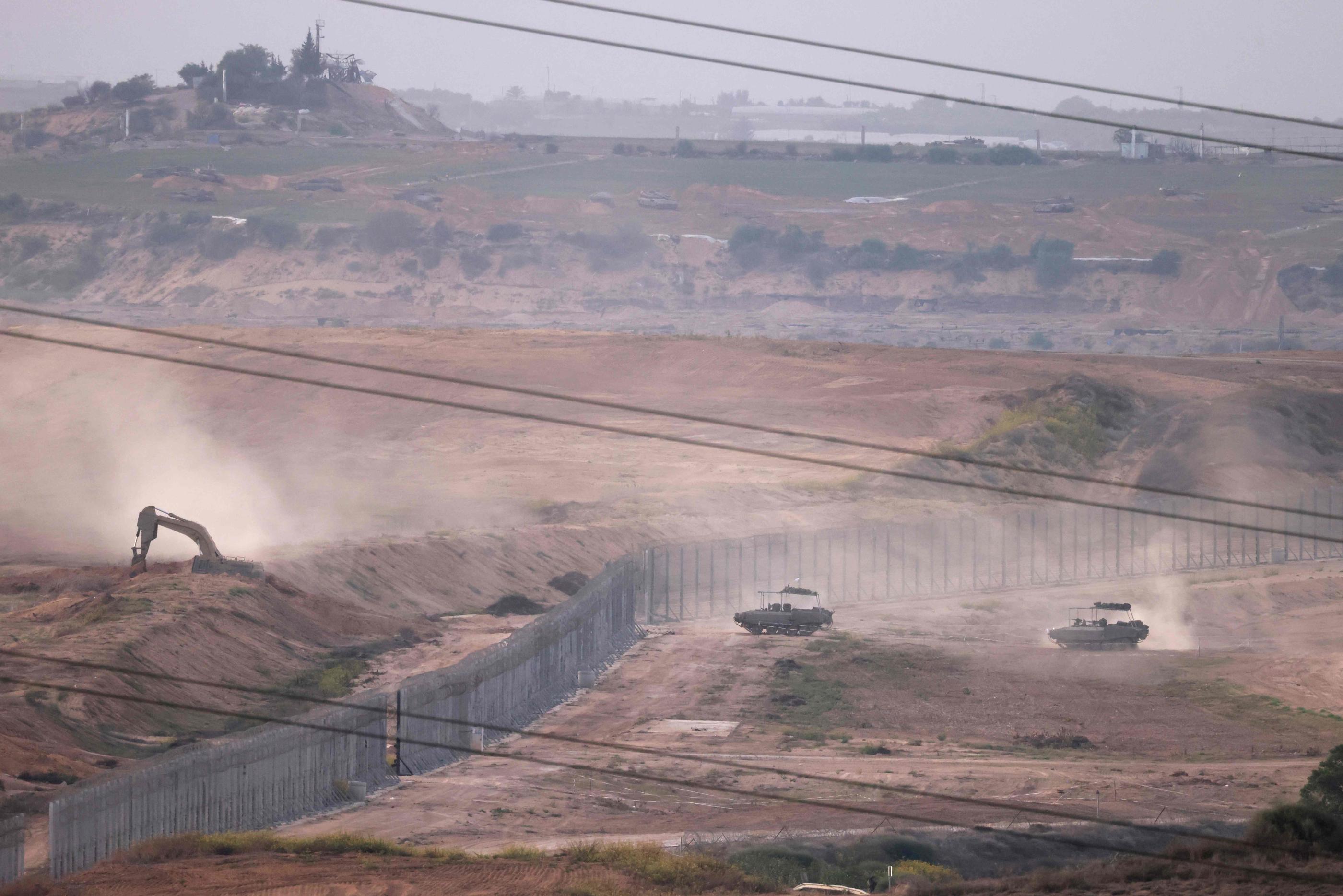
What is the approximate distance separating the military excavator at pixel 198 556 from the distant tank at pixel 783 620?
13.3m

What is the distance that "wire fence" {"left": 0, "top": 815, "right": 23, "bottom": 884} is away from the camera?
1945cm

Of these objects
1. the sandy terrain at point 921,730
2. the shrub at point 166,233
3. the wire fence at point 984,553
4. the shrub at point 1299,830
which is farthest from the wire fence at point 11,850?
the shrub at point 166,233

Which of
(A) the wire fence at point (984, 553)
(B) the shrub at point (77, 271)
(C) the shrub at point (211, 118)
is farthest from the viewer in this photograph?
(C) the shrub at point (211, 118)

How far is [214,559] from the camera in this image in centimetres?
3988

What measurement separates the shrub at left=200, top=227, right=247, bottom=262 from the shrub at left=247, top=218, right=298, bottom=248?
1012 millimetres

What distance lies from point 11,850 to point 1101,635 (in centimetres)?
3032

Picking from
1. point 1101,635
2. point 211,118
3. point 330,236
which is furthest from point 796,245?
point 1101,635

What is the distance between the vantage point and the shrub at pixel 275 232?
127m

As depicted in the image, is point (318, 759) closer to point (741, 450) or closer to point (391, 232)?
point (741, 450)

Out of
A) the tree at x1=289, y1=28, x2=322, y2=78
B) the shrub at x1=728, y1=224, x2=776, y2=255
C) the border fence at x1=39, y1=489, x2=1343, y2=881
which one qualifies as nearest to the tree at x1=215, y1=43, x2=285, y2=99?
the tree at x1=289, y1=28, x2=322, y2=78

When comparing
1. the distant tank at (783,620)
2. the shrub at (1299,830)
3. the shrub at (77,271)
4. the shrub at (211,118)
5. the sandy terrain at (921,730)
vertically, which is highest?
the shrub at (211,118)

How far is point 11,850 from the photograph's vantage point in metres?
19.6

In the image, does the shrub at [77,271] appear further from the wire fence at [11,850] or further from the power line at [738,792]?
the wire fence at [11,850]

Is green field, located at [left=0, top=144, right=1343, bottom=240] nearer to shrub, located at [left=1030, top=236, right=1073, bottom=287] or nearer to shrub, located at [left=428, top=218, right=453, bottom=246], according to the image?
shrub, located at [left=428, top=218, right=453, bottom=246]
